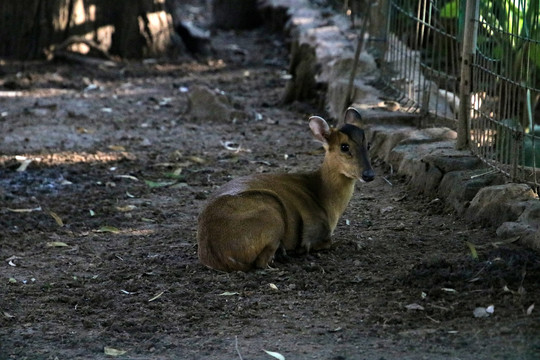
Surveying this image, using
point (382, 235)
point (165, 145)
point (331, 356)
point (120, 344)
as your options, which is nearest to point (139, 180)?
point (165, 145)

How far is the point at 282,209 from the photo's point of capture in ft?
19.1

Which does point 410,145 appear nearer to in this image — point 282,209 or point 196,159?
point 196,159

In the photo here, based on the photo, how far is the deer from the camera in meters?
5.57

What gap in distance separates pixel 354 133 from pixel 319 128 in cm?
23

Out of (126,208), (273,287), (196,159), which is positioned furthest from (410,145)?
(273,287)

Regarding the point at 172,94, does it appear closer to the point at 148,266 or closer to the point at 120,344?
the point at 148,266

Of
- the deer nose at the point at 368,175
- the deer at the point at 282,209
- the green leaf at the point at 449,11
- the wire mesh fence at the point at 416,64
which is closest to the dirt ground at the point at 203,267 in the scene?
the deer at the point at 282,209

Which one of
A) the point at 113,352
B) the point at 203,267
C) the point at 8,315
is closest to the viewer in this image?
the point at 113,352

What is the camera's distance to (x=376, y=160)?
800 centimetres

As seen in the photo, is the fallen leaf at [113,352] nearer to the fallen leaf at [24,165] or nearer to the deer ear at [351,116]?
the deer ear at [351,116]

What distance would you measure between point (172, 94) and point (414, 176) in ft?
16.2

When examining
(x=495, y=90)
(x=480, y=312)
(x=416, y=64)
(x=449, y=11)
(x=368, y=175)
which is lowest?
(x=480, y=312)

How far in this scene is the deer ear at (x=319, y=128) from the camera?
6164 mm

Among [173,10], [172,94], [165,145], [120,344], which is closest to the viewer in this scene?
[120,344]
